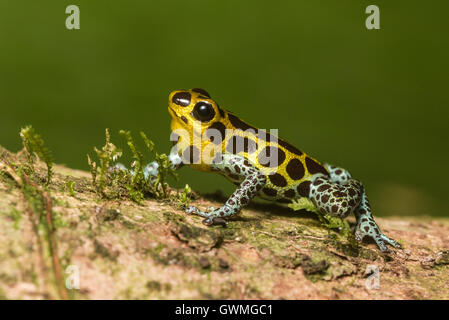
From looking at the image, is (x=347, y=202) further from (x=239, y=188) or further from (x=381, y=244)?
(x=239, y=188)

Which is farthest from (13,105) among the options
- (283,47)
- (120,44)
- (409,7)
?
(409,7)

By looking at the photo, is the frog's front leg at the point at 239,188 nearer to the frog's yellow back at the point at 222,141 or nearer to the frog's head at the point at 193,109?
the frog's yellow back at the point at 222,141

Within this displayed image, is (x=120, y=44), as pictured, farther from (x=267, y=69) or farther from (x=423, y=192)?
(x=423, y=192)

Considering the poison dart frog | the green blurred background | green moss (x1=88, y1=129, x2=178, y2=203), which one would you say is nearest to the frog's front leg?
the poison dart frog

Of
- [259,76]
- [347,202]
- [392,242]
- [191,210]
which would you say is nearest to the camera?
[191,210]

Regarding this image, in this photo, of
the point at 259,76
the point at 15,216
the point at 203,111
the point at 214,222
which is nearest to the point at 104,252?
the point at 15,216

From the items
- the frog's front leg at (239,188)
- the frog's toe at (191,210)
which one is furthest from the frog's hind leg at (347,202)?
the frog's toe at (191,210)
